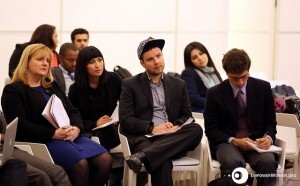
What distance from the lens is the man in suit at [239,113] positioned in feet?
14.8

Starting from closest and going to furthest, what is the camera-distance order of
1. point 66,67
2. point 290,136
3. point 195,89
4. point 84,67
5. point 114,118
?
point 290,136 < point 114,118 < point 84,67 < point 66,67 < point 195,89

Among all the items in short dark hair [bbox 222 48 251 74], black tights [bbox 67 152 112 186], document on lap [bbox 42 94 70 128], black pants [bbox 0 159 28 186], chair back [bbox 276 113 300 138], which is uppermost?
short dark hair [bbox 222 48 251 74]

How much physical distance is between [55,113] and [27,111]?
0.74 feet

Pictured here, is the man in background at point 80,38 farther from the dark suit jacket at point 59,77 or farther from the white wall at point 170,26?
the dark suit jacket at point 59,77

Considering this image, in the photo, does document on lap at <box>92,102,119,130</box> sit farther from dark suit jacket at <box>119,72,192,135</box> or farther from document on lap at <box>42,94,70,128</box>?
document on lap at <box>42,94,70,128</box>

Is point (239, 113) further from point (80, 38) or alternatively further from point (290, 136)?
point (80, 38)

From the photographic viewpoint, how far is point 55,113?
453 centimetres

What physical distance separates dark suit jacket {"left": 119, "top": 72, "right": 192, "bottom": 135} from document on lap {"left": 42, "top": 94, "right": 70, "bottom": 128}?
47cm

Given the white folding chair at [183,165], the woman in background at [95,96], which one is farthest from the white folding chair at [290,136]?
the woman in background at [95,96]

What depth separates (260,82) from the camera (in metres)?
4.67

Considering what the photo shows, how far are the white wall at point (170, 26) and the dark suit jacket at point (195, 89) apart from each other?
1064 mm

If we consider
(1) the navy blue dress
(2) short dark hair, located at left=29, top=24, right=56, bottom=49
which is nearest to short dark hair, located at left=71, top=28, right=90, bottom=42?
(2) short dark hair, located at left=29, top=24, right=56, bottom=49

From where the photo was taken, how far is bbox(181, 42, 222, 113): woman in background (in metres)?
6.05

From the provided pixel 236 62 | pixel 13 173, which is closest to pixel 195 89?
pixel 236 62
